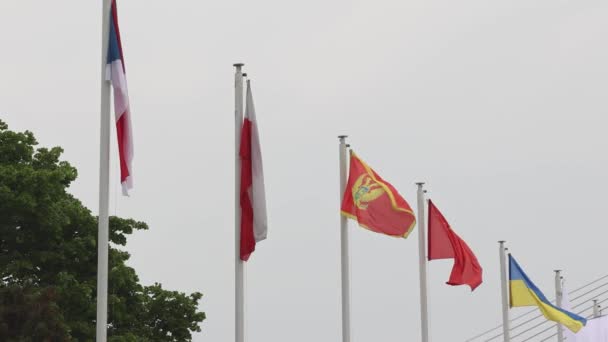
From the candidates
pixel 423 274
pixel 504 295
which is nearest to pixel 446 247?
pixel 423 274

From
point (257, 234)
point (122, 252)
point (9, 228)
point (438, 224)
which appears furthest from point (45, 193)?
point (257, 234)

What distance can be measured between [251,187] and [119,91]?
336 centimetres

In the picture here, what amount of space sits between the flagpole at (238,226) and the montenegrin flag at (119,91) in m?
2.79

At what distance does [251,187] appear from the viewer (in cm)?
2255

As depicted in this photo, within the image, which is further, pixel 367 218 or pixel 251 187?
pixel 367 218

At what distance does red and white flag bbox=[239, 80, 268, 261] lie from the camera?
22266mm

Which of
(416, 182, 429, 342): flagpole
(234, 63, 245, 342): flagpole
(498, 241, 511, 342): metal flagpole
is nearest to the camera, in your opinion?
(234, 63, 245, 342): flagpole

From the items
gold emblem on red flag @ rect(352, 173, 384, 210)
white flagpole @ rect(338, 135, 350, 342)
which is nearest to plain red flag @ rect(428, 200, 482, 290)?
white flagpole @ rect(338, 135, 350, 342)

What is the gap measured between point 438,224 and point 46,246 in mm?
12243

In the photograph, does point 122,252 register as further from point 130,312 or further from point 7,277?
point 7,277

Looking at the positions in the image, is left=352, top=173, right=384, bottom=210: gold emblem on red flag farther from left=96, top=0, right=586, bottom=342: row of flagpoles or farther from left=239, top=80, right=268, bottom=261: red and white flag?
left=239, top=80, right=268, bottom=261: red and white flag

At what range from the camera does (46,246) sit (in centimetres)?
3544

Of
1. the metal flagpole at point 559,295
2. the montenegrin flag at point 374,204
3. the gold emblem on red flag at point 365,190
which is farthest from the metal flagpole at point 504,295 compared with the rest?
the gold emblem on red flag at point 365,190

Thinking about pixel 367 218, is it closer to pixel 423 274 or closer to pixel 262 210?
pixel 262 210
